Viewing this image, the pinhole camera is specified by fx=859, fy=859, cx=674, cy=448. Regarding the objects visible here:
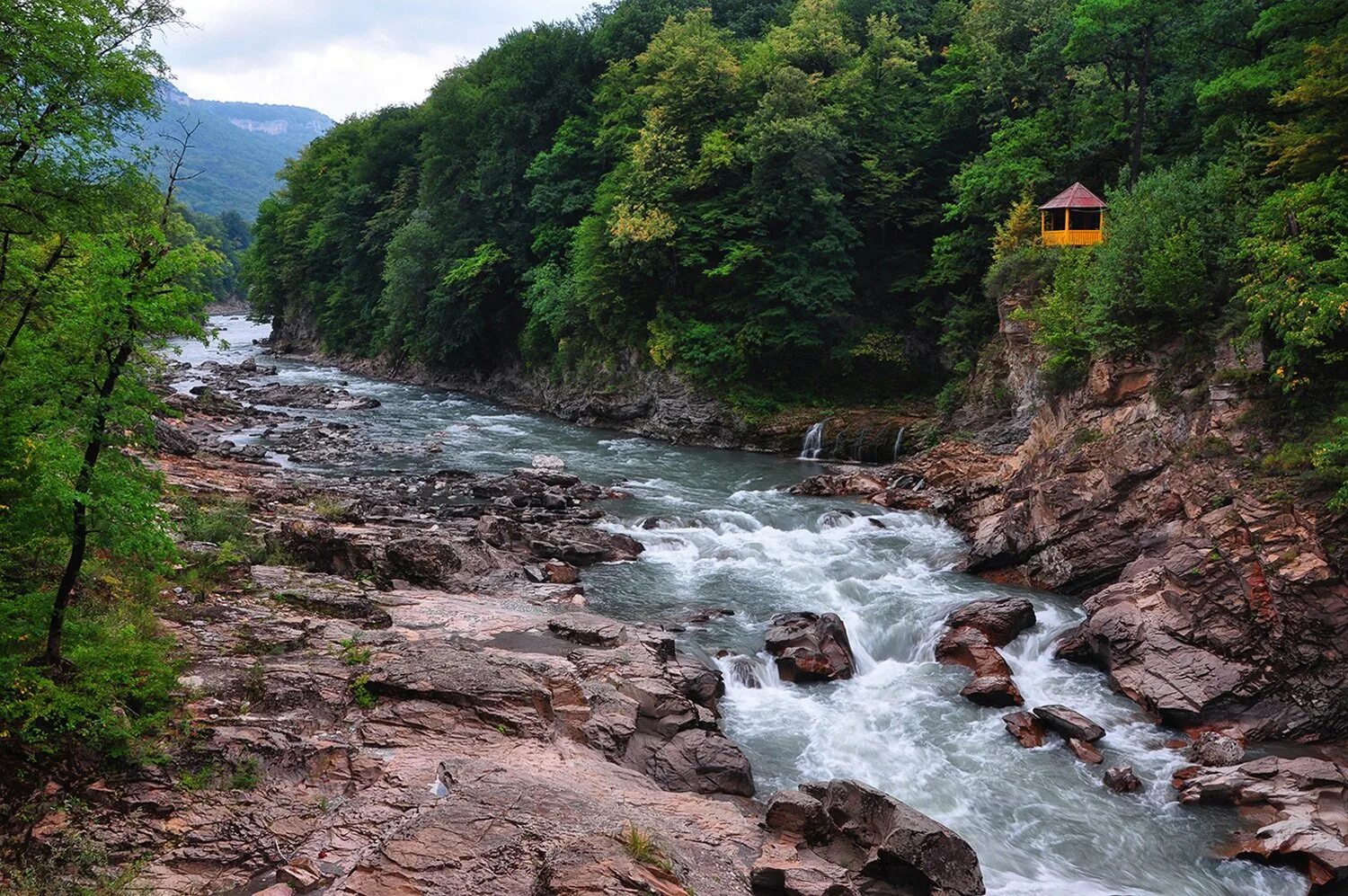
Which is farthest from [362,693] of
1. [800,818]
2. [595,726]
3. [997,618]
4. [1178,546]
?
[1178,546]

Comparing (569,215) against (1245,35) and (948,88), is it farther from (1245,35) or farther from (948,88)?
(1245,35)

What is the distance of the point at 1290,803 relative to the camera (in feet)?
35.9

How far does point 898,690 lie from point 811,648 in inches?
63.0

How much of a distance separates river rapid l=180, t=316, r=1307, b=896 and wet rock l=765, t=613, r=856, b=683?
27 centimetres

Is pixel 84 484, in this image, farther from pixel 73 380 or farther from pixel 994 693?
pixel 994 693

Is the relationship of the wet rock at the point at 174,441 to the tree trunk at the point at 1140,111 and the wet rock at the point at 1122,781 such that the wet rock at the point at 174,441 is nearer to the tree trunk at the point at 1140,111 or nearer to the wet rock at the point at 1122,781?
the wet rock at the point at 1122,781

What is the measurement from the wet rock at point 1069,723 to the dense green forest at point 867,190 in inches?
241

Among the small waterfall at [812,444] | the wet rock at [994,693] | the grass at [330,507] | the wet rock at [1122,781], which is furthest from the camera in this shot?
the small waterfall at [812,444]

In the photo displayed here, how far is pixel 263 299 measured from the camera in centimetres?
7069

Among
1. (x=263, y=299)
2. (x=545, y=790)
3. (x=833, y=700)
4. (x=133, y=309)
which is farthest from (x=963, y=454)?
(x=263, y=299)

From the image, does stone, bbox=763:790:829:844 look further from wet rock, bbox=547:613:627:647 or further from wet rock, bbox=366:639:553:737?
wet rock, bbox=547:613:627:647

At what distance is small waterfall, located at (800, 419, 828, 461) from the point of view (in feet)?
105

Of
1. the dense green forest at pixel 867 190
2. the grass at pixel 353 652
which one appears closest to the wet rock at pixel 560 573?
the grass at pixel 353 652

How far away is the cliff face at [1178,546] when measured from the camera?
535 inches
